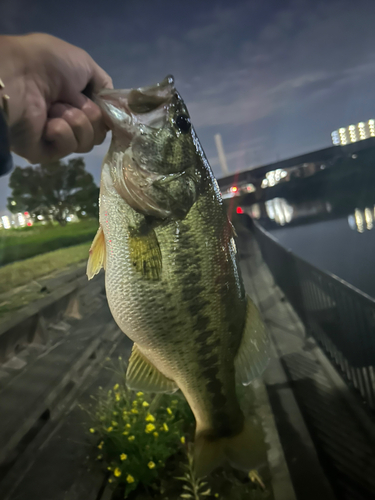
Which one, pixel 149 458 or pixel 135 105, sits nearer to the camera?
pixel 135 105

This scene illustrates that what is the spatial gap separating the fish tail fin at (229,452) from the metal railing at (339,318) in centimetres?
158

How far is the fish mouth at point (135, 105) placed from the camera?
2.92 feet

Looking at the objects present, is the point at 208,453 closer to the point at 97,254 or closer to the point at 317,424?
the point at 97,254

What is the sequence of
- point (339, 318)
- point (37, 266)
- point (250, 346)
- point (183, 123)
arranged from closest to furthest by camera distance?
point (183, 123) → point (250, 346) → point (37, 266) → point (339, 318)

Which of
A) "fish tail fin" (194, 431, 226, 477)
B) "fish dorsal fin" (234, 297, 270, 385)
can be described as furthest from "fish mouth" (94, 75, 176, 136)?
"fish tail fin" (194, 431, 226, 477)

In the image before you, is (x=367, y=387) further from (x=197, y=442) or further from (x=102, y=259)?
(x=102, y=259)

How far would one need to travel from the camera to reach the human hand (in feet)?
2.72

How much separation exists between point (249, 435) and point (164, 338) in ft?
1.78

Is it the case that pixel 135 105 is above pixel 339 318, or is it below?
above

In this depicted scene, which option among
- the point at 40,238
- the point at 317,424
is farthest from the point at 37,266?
the point at 317,424

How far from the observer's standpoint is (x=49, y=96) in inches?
36.5

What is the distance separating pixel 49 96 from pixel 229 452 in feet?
4.45

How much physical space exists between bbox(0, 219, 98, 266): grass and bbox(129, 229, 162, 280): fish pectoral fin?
47 centimetres

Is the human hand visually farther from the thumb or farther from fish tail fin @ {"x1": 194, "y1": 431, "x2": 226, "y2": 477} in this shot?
fish tail fin @ {"x1": 194, "y1": 431, "x2": 226, "y2": 477}
